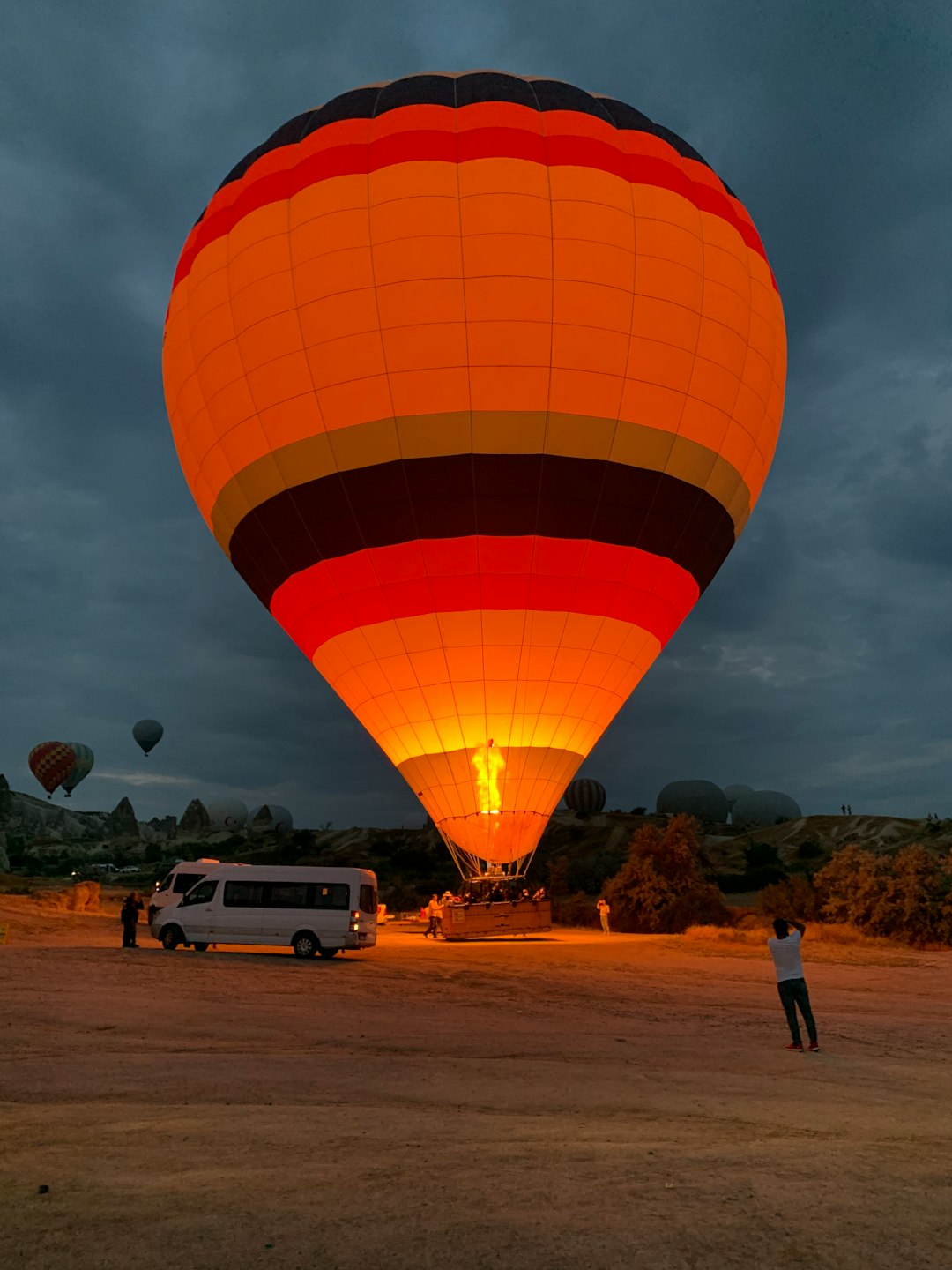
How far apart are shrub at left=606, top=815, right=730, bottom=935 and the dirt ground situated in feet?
47.2

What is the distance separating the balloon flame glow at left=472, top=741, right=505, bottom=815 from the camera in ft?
62.6

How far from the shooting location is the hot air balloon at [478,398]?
17.3 metres

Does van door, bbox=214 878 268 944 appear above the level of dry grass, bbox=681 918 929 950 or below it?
above

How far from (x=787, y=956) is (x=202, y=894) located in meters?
13.3

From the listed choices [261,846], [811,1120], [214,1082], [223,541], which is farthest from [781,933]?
[261,846]

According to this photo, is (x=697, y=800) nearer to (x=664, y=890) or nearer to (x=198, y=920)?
(x=664, y=890)

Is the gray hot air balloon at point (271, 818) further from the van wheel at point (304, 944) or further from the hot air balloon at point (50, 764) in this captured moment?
the van wheel at point (304, 944)

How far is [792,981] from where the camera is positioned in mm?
9055

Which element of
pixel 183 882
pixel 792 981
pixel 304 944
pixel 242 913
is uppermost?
pixel 183 882

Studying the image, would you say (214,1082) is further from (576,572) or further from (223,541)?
(223,541)

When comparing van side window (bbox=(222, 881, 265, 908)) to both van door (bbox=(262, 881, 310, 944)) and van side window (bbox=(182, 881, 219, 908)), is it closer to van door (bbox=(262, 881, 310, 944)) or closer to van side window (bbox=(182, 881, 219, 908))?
van door (bbox=(262, 881, 310, 944))

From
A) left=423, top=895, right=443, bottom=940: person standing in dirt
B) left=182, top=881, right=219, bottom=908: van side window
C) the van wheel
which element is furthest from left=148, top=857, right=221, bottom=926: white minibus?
the van wheel

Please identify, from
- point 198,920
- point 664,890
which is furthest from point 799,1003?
point 664,890

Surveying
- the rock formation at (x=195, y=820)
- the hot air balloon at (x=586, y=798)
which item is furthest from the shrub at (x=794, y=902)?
the rock formation at (x=195, y=820)
